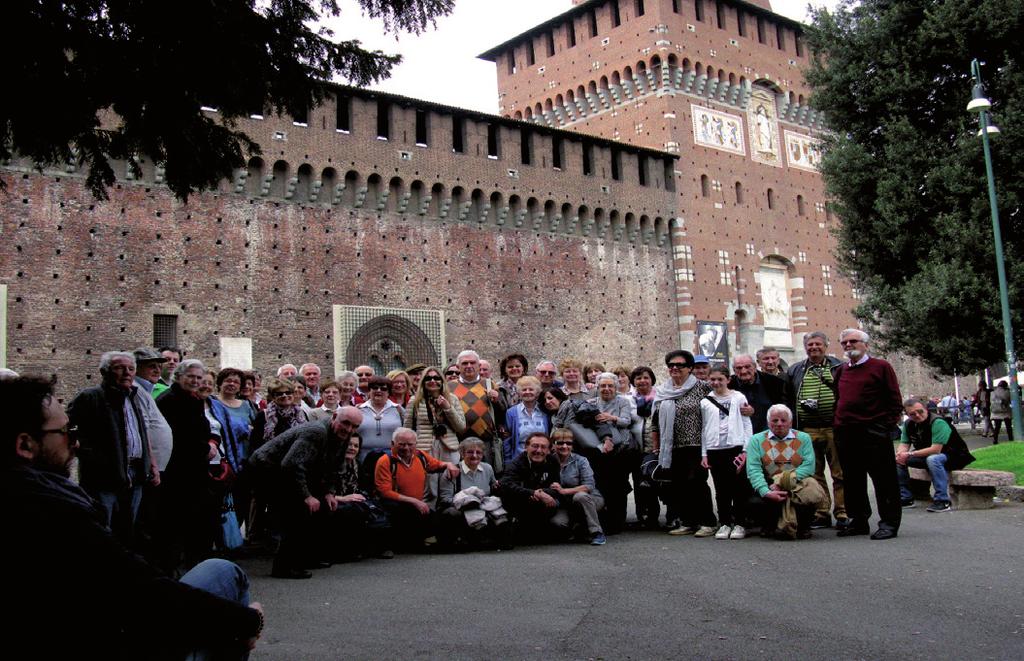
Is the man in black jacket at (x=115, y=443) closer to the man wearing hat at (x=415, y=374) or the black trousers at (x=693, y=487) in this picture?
the man wearing hat at (x=415, y=374)

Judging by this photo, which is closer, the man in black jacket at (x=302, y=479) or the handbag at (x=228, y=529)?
the man in black jacket at (x=302, y=479)

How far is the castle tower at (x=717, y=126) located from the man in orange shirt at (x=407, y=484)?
21.7 metres

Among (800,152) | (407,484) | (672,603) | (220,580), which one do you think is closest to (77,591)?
(220,580)

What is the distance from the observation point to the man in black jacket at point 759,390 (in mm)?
8414

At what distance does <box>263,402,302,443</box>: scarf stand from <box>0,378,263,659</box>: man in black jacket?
562 centimetres

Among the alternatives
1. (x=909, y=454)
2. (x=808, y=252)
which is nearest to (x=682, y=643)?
(x=909, y=454)

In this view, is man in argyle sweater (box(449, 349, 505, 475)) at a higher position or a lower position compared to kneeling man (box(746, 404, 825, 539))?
higher

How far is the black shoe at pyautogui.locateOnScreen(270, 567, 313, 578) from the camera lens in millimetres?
6195

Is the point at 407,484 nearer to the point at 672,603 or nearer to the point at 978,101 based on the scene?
the point at 672,603

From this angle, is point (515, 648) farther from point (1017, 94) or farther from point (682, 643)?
point (1017, 94)

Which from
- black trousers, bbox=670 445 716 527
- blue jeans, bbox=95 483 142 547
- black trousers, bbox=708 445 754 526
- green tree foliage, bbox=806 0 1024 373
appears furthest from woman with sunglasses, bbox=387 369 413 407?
green tree foliage, bbox=806 0 1024 373

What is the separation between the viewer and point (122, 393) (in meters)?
5.95

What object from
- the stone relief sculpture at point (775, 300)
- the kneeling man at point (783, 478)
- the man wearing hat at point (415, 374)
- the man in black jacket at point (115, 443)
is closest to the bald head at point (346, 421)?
the man in black jacket at point (115, 443)

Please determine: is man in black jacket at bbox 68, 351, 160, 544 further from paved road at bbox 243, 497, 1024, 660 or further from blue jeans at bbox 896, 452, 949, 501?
blue jeans at bbox 896, 452, 949, 501
